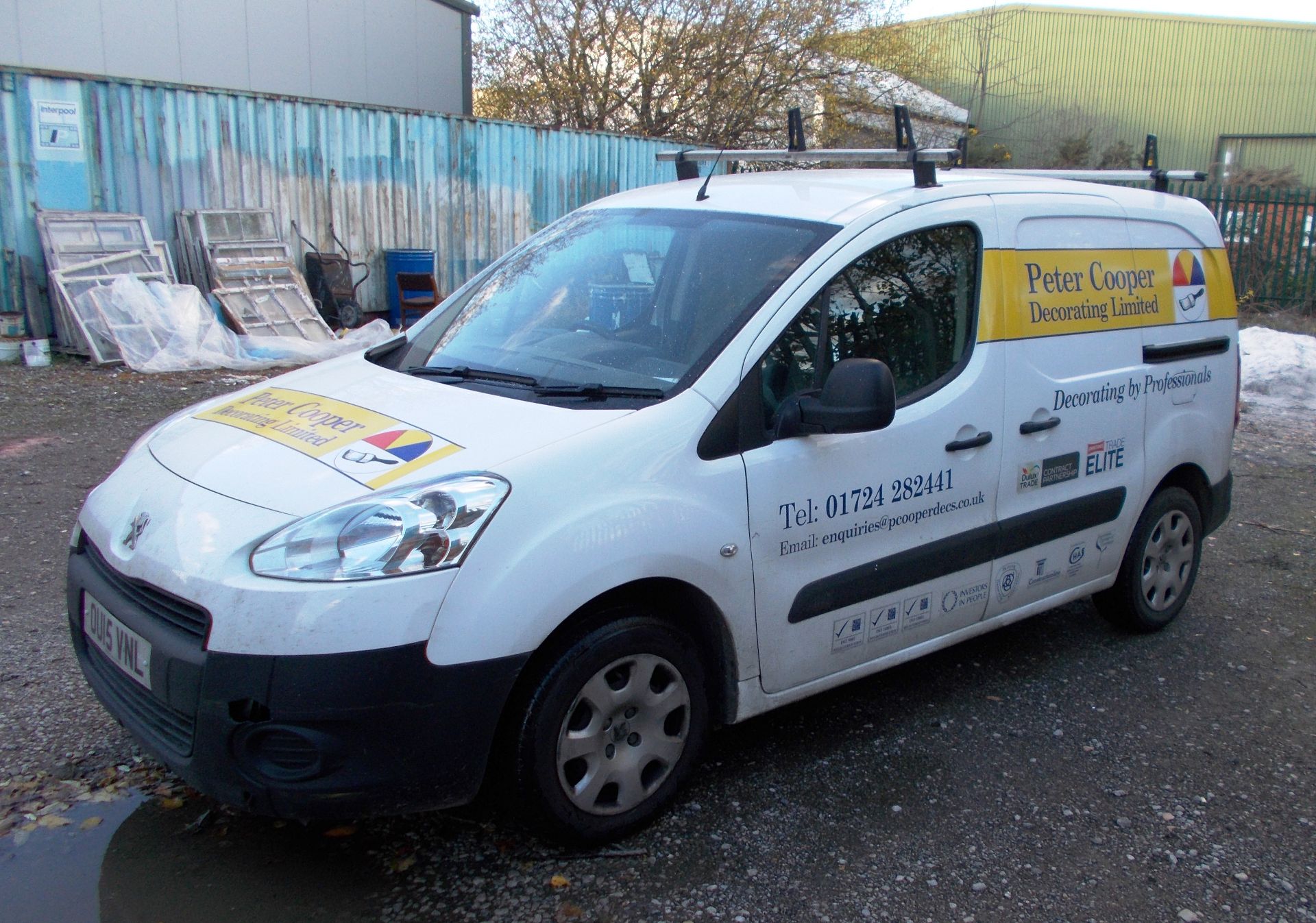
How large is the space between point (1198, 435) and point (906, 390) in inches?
72.2

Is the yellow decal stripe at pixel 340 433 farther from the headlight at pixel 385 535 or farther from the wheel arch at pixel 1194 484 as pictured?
the wheel arch at pixel 1194 484

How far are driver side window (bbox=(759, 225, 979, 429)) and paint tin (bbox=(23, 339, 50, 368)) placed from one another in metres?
8.47

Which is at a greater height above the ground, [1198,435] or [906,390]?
[906,390]

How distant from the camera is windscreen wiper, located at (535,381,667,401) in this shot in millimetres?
3076

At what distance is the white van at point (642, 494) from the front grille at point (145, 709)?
0.03ft

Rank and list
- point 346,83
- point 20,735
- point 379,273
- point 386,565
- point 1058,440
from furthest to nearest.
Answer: point 346,83, point 379,273, point 1058,440, point 20,735, point 386,565

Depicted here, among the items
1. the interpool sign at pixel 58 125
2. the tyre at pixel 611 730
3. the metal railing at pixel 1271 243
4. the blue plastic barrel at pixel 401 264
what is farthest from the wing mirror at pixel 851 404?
the metal railing at pixel 1271 243

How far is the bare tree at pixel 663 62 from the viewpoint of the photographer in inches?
715

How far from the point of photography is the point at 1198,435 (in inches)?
181

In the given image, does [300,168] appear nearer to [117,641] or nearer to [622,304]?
[622,304]

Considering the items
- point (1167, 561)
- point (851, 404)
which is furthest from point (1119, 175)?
point (851, 404)

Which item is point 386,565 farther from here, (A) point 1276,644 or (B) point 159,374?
(B) point 159,374

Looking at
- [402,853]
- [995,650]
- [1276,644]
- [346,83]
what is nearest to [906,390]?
[995,650]

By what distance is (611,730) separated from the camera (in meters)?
2.92
